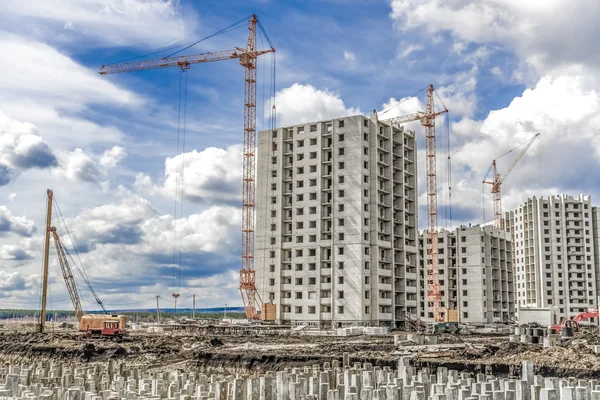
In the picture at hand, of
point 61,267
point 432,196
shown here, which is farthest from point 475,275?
point 61,267

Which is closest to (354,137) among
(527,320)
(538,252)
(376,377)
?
(527,320)

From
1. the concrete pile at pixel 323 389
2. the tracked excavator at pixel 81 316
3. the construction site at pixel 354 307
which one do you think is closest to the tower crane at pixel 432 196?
the construction site at pixel 354 307

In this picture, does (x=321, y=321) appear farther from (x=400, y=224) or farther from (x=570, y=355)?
(x=570, y=355)

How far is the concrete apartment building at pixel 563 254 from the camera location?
154750 millimetres

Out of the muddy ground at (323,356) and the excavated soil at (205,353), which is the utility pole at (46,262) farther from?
the muddy ground at (323,356)

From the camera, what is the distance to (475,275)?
12694cm

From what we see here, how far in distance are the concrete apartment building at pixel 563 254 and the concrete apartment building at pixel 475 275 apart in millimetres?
25188

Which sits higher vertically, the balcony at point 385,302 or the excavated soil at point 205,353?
the balcony at point 385,302

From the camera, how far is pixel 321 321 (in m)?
87.9

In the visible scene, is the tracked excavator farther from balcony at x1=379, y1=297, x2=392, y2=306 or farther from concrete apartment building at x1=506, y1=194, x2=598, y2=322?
concrete apartment building at x1=506, y1=194, x2=598, y2=322

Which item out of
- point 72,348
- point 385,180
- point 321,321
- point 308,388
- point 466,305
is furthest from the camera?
point 466,305

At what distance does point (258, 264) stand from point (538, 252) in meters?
88.0

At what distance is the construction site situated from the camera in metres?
21.3

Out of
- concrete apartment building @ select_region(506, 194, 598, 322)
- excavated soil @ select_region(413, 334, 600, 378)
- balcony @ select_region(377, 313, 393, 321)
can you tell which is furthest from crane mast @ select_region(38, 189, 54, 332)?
concrete apartment building @ select_region(506, 194, 598, 322)
